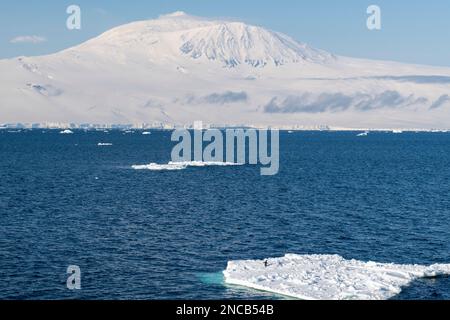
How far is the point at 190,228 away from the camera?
82188 millimetres

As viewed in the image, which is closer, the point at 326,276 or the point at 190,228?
the point at 326,276

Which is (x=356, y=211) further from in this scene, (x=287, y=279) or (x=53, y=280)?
(x=53, y=280)

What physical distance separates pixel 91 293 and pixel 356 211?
58.7 metres

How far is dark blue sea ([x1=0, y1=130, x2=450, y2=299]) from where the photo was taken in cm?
5356

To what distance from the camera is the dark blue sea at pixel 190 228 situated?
53.6 metres

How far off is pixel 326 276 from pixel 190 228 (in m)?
32.4

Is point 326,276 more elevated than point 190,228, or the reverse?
point 326,276

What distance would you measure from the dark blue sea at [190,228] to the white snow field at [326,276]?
142 cm

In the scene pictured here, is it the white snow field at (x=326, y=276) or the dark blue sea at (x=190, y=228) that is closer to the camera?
the white snow field at (x=326, y=276)

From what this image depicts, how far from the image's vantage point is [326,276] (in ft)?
173

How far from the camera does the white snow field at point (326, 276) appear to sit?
48.3 metres

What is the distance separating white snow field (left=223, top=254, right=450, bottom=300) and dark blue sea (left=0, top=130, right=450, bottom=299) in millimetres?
1417

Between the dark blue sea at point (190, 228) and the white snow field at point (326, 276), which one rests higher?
the white snow field at point (326, 276)
